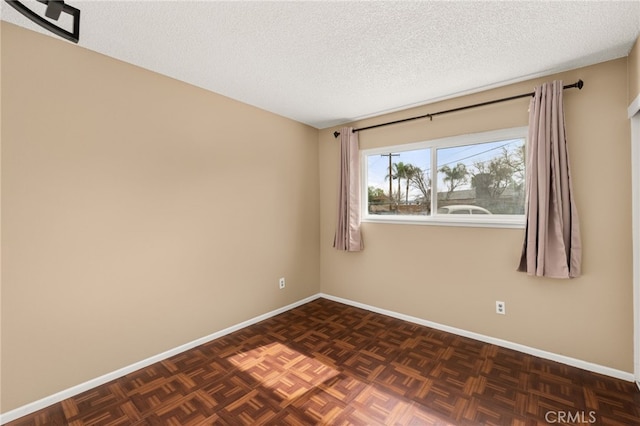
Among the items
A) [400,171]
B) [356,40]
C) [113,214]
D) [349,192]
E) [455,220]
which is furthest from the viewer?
[349,192]

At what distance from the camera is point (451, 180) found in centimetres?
307

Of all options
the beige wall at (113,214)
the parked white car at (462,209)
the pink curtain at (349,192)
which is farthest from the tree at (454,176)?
the beige wall at (113,214)

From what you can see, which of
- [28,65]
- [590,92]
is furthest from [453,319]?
[28,65]

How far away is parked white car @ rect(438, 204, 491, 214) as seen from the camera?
113 inches

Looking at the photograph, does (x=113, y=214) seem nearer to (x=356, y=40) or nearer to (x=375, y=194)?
(x=356, y=40)

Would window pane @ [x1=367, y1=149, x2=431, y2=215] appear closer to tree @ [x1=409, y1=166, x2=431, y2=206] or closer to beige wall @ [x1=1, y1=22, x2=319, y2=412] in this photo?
tree @ [x1=409, y1=166, x2=431, y2=206]

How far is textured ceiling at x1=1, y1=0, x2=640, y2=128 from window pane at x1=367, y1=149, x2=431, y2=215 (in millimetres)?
838

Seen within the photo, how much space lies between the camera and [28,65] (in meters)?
1.84

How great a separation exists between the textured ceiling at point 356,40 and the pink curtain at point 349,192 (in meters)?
0.96

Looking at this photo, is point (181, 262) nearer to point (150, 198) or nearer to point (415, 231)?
point (150, 198)

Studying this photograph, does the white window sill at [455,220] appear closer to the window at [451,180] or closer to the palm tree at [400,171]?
the window at [451,180]

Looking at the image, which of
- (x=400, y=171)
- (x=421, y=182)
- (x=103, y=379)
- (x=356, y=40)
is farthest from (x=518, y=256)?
(x=103, y=379)

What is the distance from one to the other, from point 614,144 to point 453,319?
204 centimetres

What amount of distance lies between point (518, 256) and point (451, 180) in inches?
38.2
